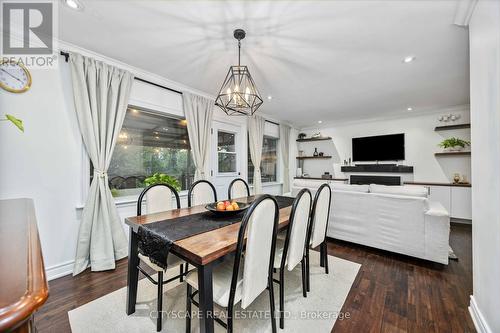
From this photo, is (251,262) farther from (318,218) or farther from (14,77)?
(14,77)

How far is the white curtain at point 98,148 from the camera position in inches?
89.9

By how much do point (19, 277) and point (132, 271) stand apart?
127 centimetres

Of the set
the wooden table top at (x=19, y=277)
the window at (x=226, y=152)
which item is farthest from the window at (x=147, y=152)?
the wooden table top at (x=19, y=277)

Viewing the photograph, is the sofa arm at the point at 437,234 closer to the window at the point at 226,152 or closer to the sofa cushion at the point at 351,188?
the sofa cushion at the point at 351,188

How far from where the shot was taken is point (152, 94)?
9.91 ft

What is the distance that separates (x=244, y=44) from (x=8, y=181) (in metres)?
2.75

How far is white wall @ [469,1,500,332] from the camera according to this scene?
4.12 ft

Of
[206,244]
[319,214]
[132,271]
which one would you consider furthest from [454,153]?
[132,271]

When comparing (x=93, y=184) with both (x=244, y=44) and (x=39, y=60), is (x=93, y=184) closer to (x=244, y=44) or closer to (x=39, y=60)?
(x=39, y=60)

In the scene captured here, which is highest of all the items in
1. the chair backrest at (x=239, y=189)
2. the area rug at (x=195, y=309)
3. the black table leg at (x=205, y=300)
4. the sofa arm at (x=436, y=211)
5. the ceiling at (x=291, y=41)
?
the ceiling at (x=291, y=41)

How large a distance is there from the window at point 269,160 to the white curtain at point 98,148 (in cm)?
358

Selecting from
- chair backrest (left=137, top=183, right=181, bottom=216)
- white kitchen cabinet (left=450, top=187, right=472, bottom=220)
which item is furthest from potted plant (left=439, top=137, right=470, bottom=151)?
chair backrest (left=137, top=183, right=181, bottom=216)

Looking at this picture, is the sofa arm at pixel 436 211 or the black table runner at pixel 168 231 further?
the sofa arm at pixel 436 211

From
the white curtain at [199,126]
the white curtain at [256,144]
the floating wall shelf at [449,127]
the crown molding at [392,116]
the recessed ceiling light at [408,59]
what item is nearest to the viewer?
the recessed ceiling light at [408,59]
